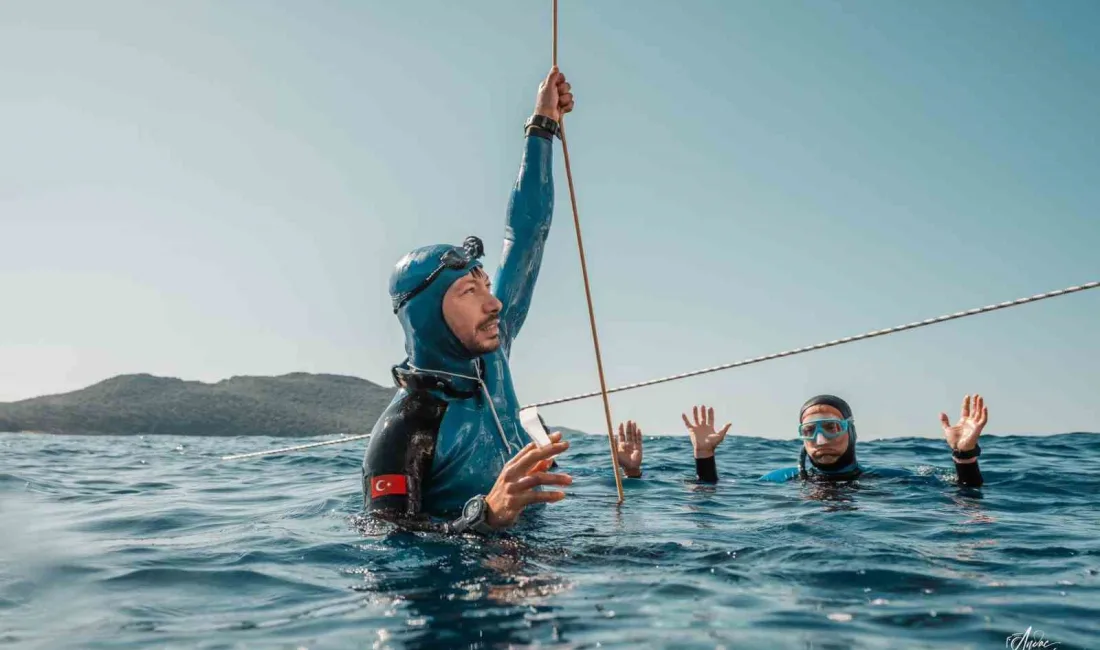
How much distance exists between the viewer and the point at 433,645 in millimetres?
2936

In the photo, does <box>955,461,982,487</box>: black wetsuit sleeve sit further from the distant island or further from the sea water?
the distant island

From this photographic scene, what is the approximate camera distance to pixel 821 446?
7648 mm

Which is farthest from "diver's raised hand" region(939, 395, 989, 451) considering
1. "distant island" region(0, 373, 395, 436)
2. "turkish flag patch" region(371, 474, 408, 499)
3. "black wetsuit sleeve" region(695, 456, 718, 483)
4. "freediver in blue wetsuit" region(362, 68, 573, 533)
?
"distant island" region(0, 373, 395, 436)

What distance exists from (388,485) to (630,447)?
107 inches

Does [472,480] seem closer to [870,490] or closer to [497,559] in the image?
[497,559]

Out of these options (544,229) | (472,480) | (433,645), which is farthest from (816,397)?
(433,645)

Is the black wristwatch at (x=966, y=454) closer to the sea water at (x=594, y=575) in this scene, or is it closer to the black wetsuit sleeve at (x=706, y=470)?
the sea water at (x=594, y=575)

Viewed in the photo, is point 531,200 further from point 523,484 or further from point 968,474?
point 968,474

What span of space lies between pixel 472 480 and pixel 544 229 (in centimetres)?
189

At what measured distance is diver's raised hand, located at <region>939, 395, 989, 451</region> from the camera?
652cm

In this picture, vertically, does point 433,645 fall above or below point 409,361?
below

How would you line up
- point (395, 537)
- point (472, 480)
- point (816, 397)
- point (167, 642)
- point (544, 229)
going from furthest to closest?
point (816, 397), point (544, 229), point (472, 480), point (395, 537), point (167, 642)

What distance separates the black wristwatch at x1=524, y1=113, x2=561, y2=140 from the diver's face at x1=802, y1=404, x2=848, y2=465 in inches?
146
